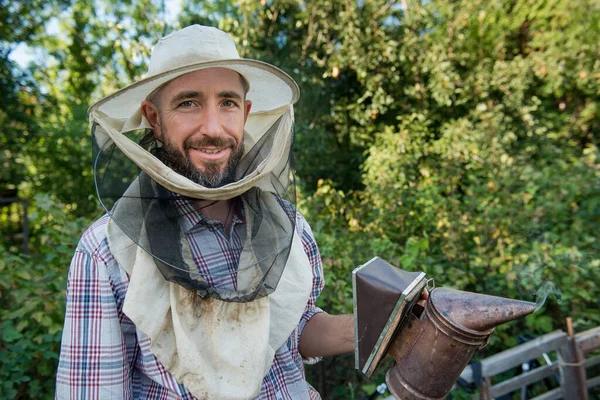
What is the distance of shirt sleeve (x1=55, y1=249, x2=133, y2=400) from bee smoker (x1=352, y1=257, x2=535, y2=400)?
674 mm

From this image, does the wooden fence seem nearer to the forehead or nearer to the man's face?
the man's face

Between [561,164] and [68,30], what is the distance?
12.9 meters

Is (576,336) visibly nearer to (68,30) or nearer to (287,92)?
(287,92)

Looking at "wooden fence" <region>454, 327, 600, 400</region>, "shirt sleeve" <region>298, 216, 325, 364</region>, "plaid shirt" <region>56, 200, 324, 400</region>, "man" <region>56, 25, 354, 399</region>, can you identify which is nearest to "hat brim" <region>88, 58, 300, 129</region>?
"man" <region>56, 25, 354, 399</region>

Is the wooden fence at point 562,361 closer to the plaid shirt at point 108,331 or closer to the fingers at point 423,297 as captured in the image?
the fingers at point 423,297

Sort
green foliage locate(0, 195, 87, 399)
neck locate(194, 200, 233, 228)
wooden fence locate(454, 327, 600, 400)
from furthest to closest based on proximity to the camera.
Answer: wooden fence locate(454, 327, 600, 400) → green foliage locate(0, 195, 87, 399) → neck locate(194, 200, 233, 228)

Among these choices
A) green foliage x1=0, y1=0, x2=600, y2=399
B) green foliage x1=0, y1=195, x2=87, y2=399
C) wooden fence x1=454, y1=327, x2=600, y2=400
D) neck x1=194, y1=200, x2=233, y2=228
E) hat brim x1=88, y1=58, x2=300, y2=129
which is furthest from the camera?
green foliage x1=0, y1=0, x2=600, y2=399

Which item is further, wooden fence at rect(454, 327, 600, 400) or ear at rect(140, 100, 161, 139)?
wooden fence at rect(454, 327, 600, 400)

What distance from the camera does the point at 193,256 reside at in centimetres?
138

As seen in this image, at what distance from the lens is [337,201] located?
475cm

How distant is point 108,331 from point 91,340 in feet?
0.15

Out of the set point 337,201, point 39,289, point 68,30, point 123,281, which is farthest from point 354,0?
point 68,30

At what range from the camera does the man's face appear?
1.45 metres

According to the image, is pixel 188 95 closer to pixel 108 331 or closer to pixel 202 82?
pixel 202 82
